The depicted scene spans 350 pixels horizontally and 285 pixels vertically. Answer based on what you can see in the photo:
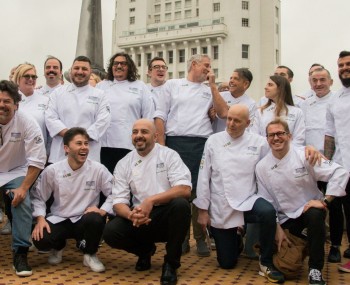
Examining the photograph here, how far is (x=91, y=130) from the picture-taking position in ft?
16.9

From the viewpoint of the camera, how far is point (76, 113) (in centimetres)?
533

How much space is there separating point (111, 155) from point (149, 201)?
5.65 ft

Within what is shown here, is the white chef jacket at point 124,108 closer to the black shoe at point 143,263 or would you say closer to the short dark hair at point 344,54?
the black shoe at point 143,263

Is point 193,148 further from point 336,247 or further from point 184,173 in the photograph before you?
point 336,247

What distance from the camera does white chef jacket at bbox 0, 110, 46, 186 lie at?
4508mm

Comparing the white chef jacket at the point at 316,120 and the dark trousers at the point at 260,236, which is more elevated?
the white chef jacket at the point at 316,120

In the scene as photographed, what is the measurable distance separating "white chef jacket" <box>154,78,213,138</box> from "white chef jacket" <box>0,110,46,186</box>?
5.00 feet

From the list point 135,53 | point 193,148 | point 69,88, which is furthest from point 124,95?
point 135,53

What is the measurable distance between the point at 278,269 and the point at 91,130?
2478 mm

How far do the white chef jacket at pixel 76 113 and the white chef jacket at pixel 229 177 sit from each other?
131 cm

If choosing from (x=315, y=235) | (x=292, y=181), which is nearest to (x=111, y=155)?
(x=292, y=181)

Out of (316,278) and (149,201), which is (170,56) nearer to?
(149,201)

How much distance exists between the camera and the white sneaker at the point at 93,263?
4320 millimetres

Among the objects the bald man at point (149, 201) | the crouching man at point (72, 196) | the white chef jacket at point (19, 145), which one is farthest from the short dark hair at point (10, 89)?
the bald man at point (149, 201)
